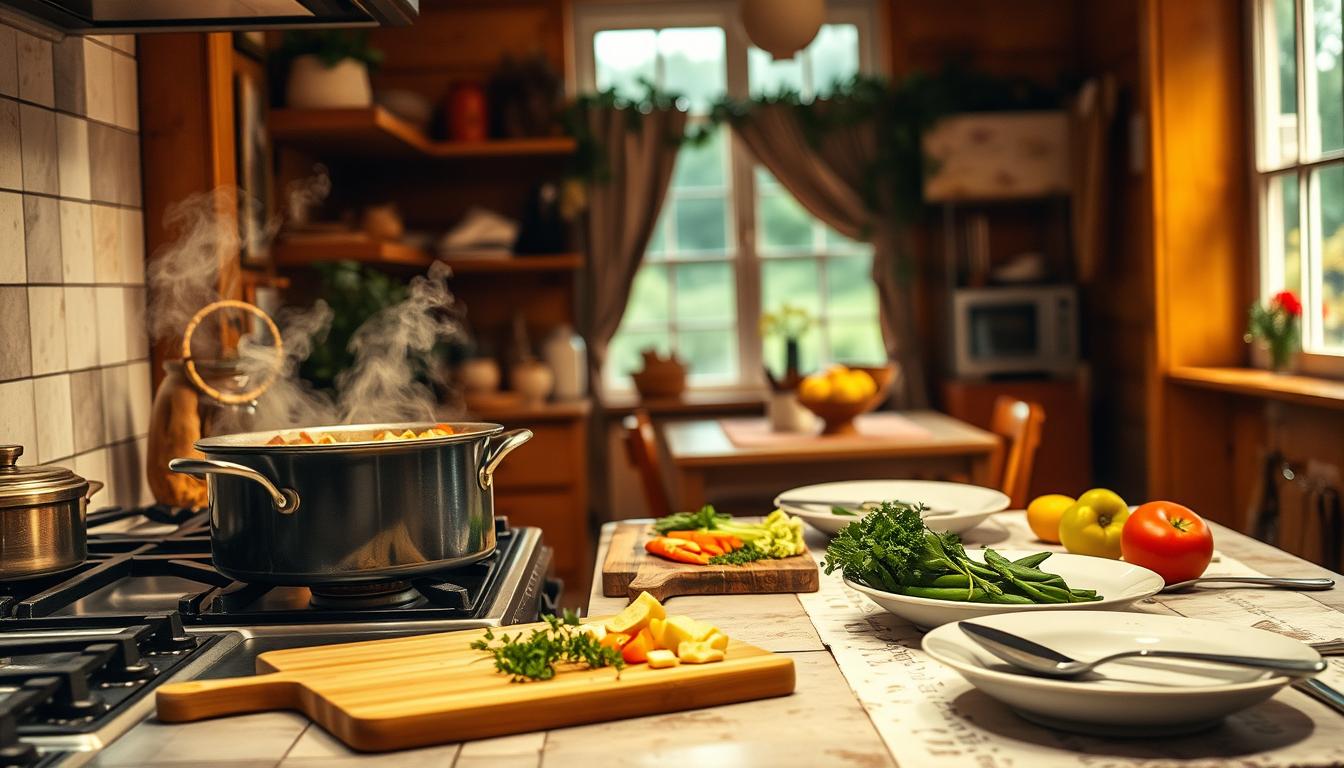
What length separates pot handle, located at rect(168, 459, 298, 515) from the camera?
1.27 meters

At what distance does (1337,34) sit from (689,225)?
99.1 inches

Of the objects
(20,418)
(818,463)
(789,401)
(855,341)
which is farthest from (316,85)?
(855,341)

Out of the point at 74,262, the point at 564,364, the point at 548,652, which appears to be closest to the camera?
the point at 548,652

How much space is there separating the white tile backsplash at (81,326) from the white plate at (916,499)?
4.03ft

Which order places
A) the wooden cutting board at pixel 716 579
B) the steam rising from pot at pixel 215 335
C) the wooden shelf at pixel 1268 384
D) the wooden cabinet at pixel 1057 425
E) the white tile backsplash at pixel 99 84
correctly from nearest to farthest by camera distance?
1. the wooden cutting board at pixel 716 579
2. the white tile backsplash at pixel 99 84
3. the steam rising from pot at pixel 215 335
4. the wooden shelf at pixel 1268 384
5. the wooden cabinet at pixel 1057 425

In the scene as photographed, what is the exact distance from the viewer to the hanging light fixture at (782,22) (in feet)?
8.94

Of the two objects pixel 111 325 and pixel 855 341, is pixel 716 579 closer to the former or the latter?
pixel 111 325

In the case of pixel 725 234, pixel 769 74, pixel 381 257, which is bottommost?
pixel 381 257

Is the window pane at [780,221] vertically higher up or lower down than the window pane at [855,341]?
higher up

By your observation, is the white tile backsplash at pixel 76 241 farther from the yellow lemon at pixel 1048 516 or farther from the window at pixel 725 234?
the window at pixel 725 234

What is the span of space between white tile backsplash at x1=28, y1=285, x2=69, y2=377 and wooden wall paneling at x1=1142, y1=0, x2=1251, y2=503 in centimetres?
322

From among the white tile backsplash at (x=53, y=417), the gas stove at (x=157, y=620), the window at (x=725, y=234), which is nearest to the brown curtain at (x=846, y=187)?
the window at (x=725, y=234)

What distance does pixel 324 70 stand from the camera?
13.1 ft

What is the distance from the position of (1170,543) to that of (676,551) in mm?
583
